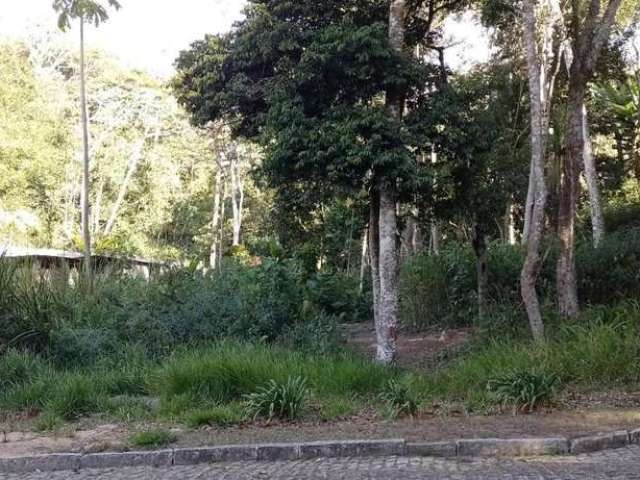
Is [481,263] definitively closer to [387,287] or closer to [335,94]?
[387,287]

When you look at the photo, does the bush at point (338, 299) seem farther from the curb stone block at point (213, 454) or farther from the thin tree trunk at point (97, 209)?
the thin tree trunk at point (97, 209)

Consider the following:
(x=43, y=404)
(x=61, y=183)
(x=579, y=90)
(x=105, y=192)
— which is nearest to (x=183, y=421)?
(x=43, y=404)

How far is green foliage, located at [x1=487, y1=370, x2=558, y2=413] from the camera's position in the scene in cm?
821

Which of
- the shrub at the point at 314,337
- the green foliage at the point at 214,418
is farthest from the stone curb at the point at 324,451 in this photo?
the shrub at the point at 314,337

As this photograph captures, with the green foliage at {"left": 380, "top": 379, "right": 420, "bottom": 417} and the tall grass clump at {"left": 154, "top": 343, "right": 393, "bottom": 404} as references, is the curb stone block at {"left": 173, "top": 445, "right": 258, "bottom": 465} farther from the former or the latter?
the green foliage at {"left": 380, "top": 379, "right": 420, "bottom": 417}

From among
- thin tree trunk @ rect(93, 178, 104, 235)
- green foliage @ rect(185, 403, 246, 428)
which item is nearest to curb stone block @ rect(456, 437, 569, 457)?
green foliage @ rect(185, 403, 246, 428)

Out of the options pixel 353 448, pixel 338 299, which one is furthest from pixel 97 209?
pixel 353 448

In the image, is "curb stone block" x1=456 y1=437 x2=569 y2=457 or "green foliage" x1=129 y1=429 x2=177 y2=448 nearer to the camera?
"curb stone block" x1=456 y1=437 x2=569 y2=457

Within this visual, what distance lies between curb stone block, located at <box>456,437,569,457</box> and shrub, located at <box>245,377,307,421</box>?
218cm

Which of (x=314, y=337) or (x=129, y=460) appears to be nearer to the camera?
(x=129, y=460)

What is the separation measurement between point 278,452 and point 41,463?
2430 mm

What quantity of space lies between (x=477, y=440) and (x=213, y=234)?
97.2 feet

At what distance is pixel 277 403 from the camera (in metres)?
8.24

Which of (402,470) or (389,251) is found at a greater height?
(389,251)
